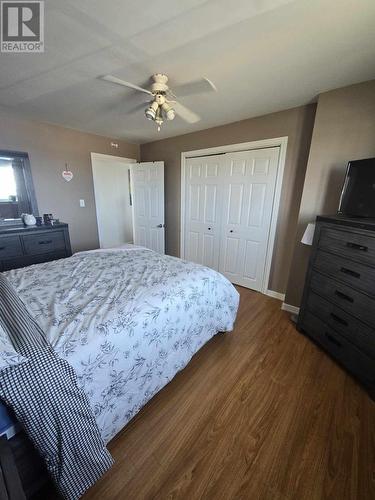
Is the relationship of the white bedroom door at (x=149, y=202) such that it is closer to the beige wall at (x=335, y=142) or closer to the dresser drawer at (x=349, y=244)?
the beige wall at (x=335, y=142)

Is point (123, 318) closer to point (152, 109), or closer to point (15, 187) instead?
point (152, 109)

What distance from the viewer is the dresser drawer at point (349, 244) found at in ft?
4.75

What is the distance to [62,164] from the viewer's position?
3061mm

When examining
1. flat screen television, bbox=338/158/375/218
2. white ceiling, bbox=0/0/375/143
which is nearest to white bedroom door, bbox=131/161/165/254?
white ceiling, bbox=0/0/375/143

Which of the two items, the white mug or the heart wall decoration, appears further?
the heart wall decoration

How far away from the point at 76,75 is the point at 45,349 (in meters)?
2.13

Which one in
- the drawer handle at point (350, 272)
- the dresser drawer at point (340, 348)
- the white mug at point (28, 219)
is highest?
the white mug at point (28, 219)

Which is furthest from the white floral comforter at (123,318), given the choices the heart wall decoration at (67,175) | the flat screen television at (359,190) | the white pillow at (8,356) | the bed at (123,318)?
the heart wall decoration at (67,175)

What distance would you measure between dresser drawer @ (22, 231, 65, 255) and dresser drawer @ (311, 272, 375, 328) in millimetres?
3193

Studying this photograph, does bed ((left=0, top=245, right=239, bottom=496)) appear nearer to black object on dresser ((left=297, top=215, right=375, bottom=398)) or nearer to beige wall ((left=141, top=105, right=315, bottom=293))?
black object on dresser ((left=297, top=215, right=375, bottom=398))

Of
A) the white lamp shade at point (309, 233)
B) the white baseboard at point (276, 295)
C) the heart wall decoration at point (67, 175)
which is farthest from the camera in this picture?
the heart wall decoration at point (67, 175)

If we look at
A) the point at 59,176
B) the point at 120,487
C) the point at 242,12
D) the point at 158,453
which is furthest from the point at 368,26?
the point at 59,176

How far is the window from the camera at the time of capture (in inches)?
102

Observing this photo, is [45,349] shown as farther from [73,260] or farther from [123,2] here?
[123,2]
